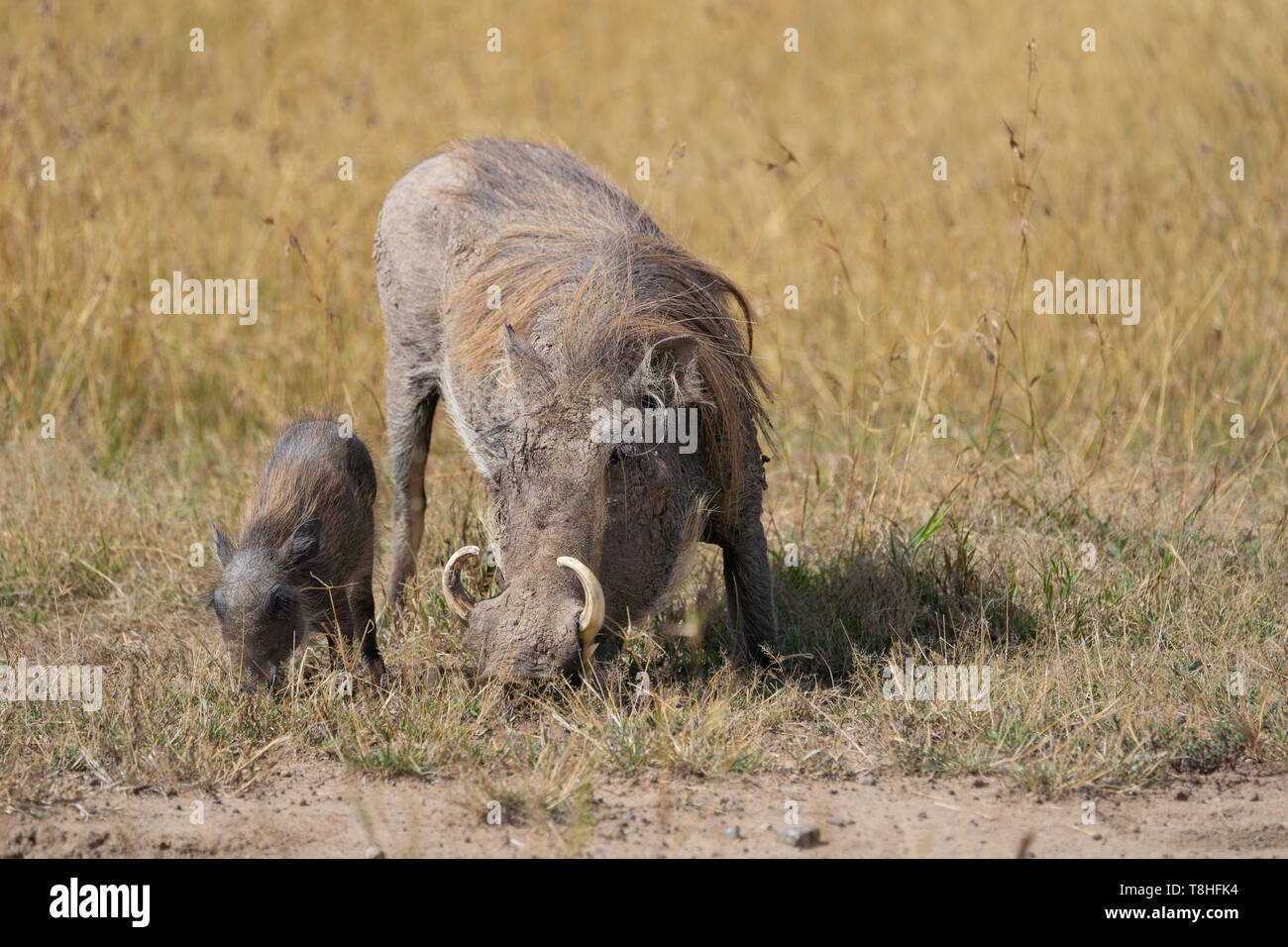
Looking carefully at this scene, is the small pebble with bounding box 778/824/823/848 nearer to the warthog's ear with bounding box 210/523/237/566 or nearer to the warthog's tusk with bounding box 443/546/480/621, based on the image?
the warthog's tusk with bounding box 443/546/480/621

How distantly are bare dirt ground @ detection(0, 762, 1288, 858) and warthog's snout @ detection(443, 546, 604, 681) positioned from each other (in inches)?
12.8

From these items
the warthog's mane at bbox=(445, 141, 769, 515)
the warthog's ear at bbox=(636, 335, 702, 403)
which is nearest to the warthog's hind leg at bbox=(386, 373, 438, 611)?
the warthog's mane at bbox=(445, 141, 769, 515)

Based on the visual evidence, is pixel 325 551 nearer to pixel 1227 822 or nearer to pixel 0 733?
pixel 0 733

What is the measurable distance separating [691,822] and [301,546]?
4.36 ft

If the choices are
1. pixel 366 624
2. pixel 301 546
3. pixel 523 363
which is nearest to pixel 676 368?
pixel 523 363

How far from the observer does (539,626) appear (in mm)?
2994

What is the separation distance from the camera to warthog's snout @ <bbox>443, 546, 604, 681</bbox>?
9.80 feet

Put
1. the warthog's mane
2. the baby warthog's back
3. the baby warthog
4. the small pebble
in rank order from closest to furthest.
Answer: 1. the small pebble
2. the warthog's mane
3. the baby warthog
4. the baby warthog's back

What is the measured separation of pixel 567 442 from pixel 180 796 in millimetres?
1233

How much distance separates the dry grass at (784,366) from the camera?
11.2 feet

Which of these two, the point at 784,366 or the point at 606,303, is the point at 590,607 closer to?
the point at 606,303

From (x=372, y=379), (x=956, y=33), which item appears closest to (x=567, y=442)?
(x=372, y=379)

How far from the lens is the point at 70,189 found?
244 inches

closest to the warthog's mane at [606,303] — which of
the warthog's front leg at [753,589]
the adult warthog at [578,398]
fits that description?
the adult warthog at [578,398]
